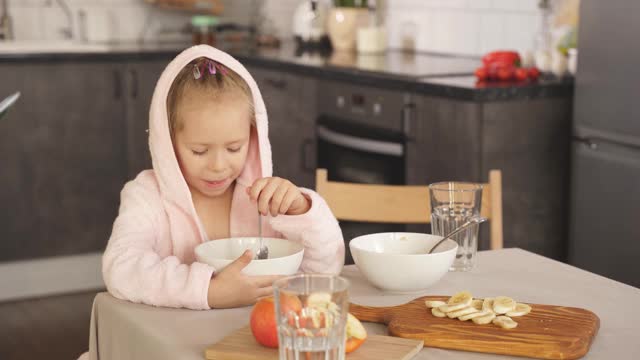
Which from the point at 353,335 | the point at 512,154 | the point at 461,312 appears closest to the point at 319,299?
the point at 353,335

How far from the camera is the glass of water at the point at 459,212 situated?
63.8 inches

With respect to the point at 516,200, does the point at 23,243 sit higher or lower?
lower

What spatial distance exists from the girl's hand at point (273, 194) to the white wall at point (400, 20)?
2336 millimetres

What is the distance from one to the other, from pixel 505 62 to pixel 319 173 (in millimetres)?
1235

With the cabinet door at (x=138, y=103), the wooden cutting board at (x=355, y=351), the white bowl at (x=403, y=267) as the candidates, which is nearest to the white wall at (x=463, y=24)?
the cabinet door at (x=138, y=103)

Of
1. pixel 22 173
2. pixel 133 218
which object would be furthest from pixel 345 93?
pixel 133 218

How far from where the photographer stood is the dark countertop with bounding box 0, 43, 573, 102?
3.03m

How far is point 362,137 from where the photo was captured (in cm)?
345

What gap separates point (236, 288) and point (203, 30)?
348 cm

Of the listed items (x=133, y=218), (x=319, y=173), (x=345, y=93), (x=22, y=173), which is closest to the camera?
(x=133, y=218)

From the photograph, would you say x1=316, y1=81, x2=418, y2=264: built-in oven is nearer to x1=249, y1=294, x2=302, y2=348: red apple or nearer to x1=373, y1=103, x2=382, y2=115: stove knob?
x1=373, y1=103, x2=382, y2=115: stove knob

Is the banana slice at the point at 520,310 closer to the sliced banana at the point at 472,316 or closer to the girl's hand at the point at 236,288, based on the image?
the sliced banana at the point at 472,316

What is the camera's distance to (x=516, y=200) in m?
3.08

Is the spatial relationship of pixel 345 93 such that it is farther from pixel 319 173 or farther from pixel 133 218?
pixel 133 218
